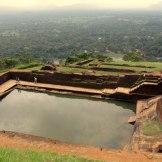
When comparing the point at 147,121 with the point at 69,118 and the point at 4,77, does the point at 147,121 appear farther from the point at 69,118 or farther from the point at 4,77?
the point at 4,77

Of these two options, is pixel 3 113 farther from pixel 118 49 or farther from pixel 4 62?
pixel 118 49

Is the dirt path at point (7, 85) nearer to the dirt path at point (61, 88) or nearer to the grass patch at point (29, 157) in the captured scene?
the dirt path at point (61, 88)

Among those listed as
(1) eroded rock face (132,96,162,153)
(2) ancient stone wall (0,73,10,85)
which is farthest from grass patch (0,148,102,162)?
(2) ancient stone wall (0,73,10,85)

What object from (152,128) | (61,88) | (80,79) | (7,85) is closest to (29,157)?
(152,128)

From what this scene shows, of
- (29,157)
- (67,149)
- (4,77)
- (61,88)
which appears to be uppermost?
(29,157)

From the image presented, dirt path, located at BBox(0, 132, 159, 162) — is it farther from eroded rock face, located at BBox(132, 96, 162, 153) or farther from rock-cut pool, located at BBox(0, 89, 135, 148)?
rock-cut pool, located at BBox(0, 89, 135, 148)

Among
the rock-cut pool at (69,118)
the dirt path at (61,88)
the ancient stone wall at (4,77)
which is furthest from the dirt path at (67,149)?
the ancient stone wall at (4,77)
